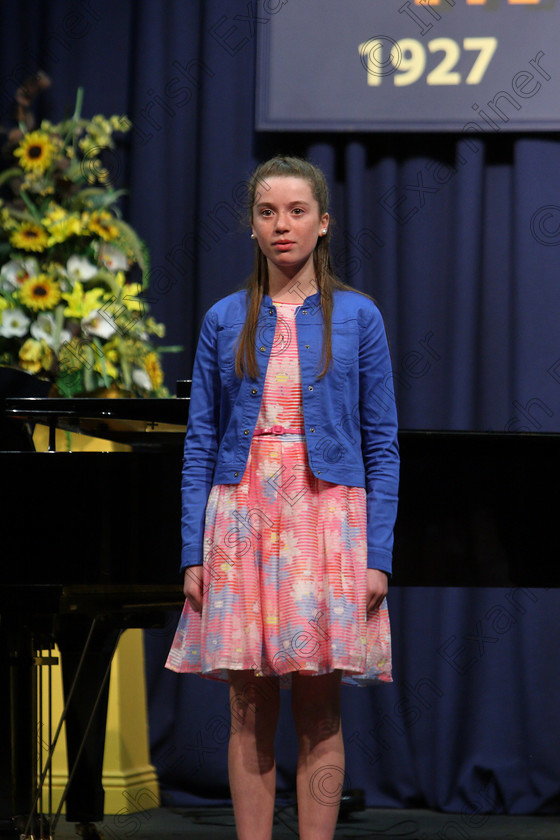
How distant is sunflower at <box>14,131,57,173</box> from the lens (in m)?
3.14

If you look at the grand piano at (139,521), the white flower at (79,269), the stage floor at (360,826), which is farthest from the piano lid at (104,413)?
the stage floor at (360,826)

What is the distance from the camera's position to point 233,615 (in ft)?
5.67

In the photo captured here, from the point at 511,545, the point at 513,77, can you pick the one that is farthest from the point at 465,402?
the point at 511,545

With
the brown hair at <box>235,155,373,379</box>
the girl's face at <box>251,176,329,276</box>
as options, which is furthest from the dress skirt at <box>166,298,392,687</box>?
the girl's face at <box>251,176,329,276</box>

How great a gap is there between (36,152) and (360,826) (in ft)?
7.08

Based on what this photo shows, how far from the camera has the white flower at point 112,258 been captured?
3055 mm

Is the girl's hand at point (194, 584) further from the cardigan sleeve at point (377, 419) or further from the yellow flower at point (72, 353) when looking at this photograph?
the yellow flower at point (72, 353)

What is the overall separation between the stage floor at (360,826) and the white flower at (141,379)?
121cm

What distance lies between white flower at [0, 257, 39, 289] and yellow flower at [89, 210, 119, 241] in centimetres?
19

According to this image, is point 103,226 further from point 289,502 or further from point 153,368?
point 289,502

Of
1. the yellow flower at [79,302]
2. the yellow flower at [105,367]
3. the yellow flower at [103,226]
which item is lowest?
the yellow flower at [105,367]

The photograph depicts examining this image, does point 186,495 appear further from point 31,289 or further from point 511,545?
point 31,289

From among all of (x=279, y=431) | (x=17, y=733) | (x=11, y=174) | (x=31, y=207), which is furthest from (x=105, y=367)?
(x=279, y=431)

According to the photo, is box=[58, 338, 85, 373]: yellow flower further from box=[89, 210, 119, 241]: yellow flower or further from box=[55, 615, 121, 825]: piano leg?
box=[55, 615, 121, 825]: piano leg
